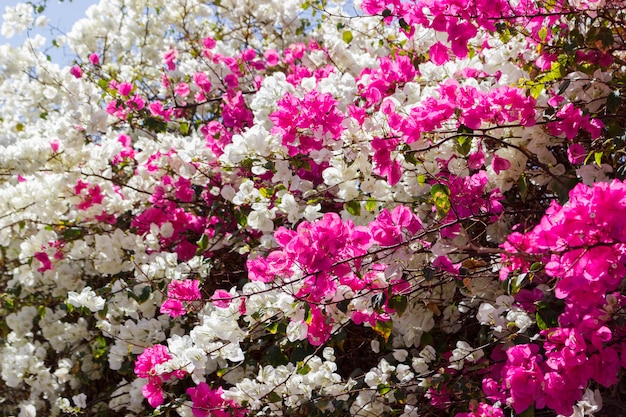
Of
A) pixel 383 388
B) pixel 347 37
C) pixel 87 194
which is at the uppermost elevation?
pixel 347 37

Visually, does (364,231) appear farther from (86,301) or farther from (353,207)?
(86,301)

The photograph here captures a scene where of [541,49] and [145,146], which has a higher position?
[145,146]

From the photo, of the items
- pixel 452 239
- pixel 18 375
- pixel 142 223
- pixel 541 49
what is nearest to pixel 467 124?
pixel 452 239

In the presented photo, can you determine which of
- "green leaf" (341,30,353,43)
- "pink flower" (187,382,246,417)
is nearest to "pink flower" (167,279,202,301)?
"pink flower" (187,382,246,417)

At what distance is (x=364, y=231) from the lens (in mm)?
1562

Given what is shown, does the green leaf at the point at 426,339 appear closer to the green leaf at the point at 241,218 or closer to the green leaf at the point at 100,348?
the green leaf at the point at 241,218

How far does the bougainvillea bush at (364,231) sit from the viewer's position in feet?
5.05

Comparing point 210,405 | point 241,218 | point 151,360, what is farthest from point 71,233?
point 210,405

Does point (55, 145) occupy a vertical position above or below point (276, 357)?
above

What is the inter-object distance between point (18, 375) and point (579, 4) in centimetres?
247

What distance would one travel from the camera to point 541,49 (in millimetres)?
1964

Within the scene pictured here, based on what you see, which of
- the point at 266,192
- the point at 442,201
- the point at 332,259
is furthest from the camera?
the point at 266,192

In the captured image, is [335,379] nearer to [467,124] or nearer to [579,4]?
[467,124]

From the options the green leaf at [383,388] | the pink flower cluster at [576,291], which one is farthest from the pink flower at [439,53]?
the green leaf at [383,388]
